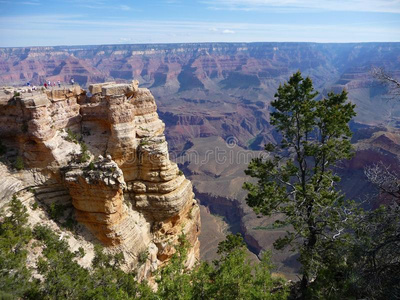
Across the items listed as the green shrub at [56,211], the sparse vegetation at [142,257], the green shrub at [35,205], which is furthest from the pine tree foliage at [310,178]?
the green shrub at [35,205]

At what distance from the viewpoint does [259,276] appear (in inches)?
528

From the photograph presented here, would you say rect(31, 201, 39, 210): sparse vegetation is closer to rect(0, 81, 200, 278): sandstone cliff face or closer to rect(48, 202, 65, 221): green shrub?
rect(48, 202, 65, 221): green shrub

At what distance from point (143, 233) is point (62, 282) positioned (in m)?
7.90

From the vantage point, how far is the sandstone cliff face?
1812 centimetres

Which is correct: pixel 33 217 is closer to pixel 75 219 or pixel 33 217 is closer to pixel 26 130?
pixel 75 219

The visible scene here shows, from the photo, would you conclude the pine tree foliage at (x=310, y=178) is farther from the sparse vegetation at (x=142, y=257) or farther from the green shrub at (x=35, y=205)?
the green shrub at (x=35, y=205)

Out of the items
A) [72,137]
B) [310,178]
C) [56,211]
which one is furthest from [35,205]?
[310,178]

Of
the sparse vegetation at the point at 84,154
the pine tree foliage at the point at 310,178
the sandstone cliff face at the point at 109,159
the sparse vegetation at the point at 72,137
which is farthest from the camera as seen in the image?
the sparse vegetation at the point at 72,137

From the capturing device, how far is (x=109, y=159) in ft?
61.3

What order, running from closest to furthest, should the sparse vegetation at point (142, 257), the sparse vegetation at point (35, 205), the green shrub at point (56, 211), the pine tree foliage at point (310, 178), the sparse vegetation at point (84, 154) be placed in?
the pine tree foliage at point (310, 178) < the sparse vegetation at point (35, 205) < the green shrub at point (56, 211) < the sparse vegetation at point (84, 154) < the sparse vegetation at point (142, 257)

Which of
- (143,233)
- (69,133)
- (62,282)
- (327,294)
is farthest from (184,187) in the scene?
(327,294)

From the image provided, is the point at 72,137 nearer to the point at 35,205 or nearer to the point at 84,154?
the point at 84,154

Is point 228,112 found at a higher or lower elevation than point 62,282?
lower

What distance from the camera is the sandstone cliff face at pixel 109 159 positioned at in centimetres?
1812
